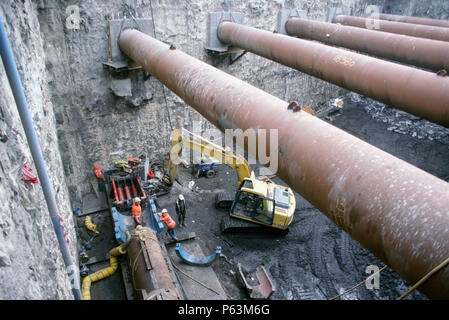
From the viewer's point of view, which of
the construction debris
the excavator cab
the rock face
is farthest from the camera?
the excavator cab

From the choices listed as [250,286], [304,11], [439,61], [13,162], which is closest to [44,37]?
[13,162]

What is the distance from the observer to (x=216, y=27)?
9281mm

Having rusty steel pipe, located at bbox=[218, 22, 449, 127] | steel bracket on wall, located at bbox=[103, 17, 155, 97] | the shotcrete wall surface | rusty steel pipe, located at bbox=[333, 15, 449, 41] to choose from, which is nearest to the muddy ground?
the shotcrete wall surface

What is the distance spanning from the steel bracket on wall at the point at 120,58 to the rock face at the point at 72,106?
0.20 meters

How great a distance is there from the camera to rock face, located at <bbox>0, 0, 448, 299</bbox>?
8.63ft

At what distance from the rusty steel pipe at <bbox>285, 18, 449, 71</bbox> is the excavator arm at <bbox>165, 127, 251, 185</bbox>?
451 cm

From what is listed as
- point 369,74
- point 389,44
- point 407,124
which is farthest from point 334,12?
point 369,74

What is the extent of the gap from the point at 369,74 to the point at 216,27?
5.84 m

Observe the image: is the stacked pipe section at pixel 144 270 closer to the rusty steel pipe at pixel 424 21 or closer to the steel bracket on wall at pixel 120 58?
the steel bracket on wall at pixel 120 58

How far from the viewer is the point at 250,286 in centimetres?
653

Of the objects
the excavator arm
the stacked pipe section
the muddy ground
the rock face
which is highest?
the rock face

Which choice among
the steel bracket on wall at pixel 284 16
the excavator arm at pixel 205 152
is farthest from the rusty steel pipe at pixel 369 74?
the steel bracket on wall at pixel 284 16

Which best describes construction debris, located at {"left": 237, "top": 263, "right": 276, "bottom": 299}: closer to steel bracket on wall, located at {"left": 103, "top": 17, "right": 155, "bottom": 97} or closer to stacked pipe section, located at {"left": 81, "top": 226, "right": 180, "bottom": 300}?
stacked pipe section, located at {"left": 81, "top": 226, "right": 180, "bottom": 300}

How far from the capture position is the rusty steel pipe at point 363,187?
1.58 meters
